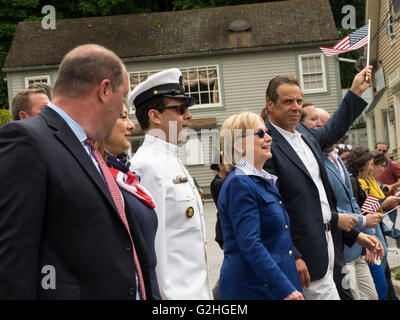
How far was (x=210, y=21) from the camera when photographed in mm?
27453

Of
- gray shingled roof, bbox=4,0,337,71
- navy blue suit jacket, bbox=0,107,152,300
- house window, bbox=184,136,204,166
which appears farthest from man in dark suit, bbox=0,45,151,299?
gray shingled roof, bbox=4,0,337,71

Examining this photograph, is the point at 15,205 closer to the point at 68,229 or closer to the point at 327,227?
the point at 68,229

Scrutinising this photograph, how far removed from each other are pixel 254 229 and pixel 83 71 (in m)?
1.67

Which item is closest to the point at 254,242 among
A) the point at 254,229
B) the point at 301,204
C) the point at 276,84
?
the point at 254,229

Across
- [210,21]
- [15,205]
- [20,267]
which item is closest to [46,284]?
[20,267]

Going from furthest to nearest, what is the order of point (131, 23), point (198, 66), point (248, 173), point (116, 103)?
point (131, 23) → point (198, 66) → point (248, 173) → point (116, 103)

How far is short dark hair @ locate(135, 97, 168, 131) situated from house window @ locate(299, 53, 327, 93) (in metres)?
22.7

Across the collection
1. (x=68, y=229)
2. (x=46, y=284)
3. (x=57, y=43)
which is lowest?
(x=46, y=284)

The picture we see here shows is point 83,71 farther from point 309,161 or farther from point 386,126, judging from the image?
point 386,126

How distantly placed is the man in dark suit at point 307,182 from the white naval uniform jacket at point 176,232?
82 cm

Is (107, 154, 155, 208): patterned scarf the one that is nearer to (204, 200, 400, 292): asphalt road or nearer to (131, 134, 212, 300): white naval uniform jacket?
(131, 134, 212, 300): white naval uniform jacket

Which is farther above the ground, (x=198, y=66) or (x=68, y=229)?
(x=198, y=66)

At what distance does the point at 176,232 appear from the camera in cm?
318

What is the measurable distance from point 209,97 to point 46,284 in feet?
80.0
